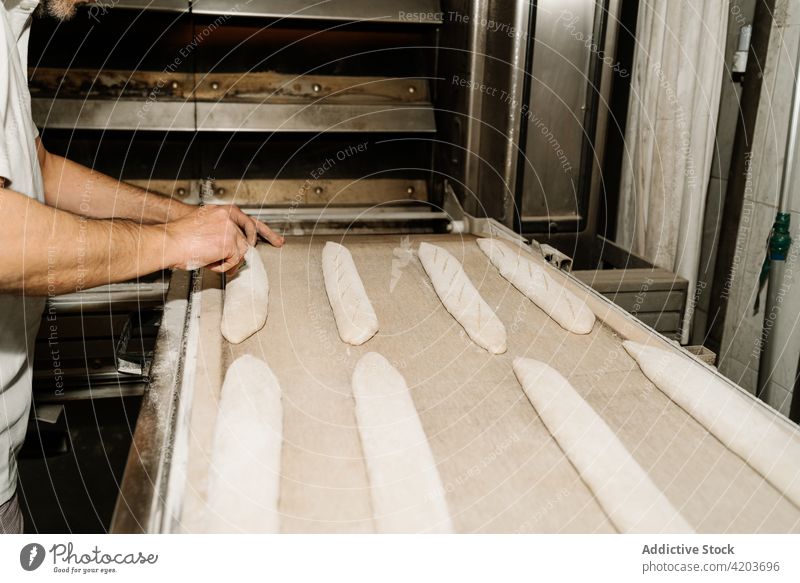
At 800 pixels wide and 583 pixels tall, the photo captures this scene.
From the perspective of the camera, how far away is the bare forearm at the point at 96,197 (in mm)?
1557

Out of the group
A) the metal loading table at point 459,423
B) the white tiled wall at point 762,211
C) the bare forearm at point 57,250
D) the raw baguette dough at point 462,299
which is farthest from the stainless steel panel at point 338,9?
the bare forearm at point 57,250

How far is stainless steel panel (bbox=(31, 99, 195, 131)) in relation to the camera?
207cm

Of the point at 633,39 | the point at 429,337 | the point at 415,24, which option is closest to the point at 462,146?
the point at 415,24

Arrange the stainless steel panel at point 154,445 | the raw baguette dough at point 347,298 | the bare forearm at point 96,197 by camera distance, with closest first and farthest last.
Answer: the stainless steel panel at point 154,445, the raw baguette dough at point 347,298, the bare forearm at point 96,197

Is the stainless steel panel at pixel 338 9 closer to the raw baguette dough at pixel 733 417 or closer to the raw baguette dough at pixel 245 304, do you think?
the raw baguette dough at pixel 245 304

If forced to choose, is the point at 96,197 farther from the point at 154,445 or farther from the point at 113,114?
the point at 154,445

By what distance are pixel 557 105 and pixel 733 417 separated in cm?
144

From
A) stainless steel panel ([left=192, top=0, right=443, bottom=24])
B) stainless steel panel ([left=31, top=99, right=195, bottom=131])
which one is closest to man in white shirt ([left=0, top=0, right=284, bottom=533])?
stainless steel panel ([left=31, top=99, right=195, bottom=131])

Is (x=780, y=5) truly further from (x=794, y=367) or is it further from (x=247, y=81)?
(x=247, y=81)

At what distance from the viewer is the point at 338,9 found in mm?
2178

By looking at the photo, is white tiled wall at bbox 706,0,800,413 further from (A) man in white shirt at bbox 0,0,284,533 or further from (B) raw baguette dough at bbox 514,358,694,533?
(A) man in white shirt at bbox 0,0,284,533

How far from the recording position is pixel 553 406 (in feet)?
3.73

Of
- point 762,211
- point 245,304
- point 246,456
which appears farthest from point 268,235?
point 762,211

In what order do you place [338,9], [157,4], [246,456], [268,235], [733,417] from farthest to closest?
[338,9] → [157,4] → [268,235] → [733,417] → [246,456]
